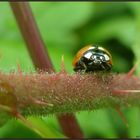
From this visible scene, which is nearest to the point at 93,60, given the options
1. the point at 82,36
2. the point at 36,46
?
the point at 36,46

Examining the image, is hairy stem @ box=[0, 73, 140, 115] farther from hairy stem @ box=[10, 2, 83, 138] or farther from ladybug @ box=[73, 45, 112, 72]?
hairy stem @ box=[10, 2, 83, 138]

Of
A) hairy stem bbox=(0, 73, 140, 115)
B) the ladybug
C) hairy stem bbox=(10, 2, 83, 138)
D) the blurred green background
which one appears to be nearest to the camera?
hairy stem bbox=(0, 73, 140, 115)

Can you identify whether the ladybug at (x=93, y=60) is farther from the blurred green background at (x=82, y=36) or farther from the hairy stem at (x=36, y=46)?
the blurred green background at (x=82, y=36)

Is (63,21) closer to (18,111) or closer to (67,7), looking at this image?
(67,7)

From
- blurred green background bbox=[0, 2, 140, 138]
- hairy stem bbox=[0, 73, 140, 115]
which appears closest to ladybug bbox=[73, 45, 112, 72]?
hairy stem bbox=[0, 73, 140, 115]

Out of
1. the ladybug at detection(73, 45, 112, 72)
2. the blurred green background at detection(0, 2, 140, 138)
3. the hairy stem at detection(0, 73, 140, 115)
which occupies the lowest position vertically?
the hairy stem at detection(0, 73, 140, 115)

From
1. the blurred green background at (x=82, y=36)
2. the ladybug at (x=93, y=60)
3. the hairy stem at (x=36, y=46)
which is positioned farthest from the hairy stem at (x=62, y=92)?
the blurred green background at (x=82, y=36)

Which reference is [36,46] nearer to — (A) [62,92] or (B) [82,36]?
(A) [62,92]
